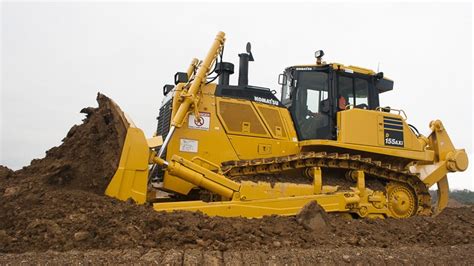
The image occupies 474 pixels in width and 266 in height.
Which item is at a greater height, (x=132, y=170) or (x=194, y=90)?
(x=194, y=90)

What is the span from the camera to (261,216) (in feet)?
22.6

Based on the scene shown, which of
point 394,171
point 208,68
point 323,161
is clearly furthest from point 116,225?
point 394,171

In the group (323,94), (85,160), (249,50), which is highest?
(249,50)

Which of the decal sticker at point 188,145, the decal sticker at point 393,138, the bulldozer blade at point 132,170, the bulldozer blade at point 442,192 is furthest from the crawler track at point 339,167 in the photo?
the bulldozer blade at point 132,170

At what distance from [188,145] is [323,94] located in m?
2.85

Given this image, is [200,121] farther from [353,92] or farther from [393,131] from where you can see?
[393,131]

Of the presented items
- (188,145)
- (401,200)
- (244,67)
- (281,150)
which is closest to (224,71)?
(244,67)

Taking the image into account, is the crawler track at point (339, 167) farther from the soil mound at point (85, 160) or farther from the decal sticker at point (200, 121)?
the soil mound at point (85, 160)

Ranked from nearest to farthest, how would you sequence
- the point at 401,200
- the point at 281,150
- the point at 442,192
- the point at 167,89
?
the point at 281,150, the point at 401,200, the point at 167,89, the point at 442,192

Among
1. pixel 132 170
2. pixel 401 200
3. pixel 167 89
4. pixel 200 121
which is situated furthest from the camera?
pixel 167 89

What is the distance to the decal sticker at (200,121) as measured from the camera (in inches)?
291

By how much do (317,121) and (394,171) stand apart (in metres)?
1.70

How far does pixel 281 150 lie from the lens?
788 centimetres

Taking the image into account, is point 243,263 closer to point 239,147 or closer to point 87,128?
point 239,147
